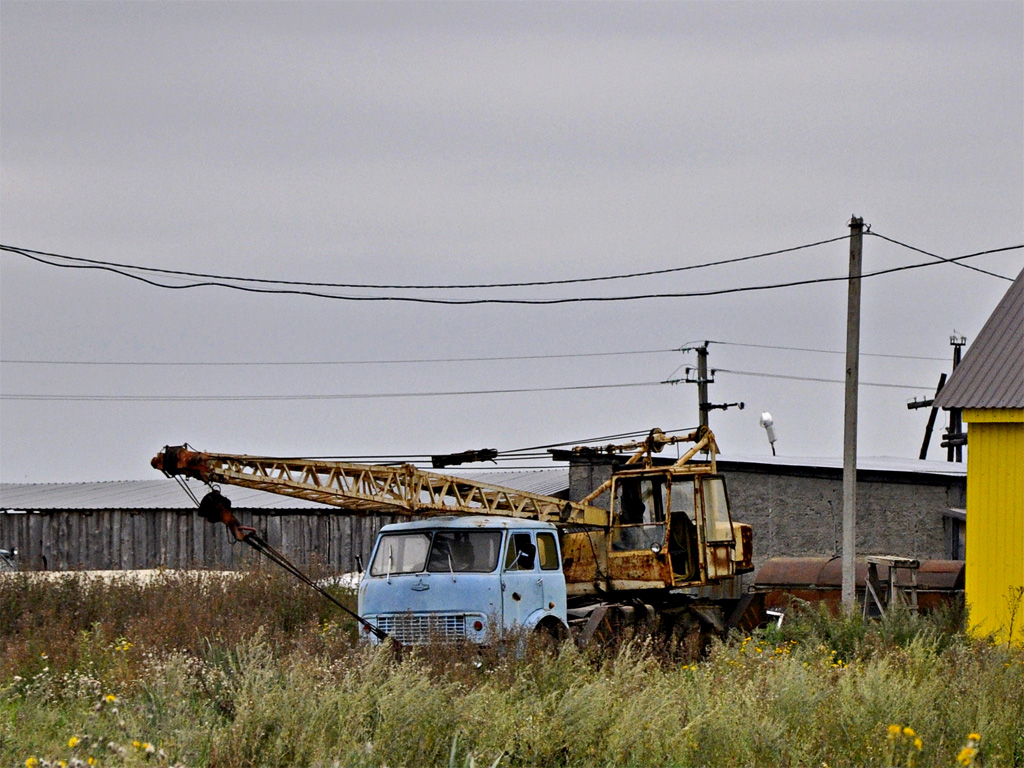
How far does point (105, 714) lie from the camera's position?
9320mm

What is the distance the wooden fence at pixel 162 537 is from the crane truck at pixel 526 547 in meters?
15.7

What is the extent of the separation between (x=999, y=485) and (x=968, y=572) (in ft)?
4.37

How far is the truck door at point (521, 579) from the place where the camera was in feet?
57.6

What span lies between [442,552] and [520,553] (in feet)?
3.62

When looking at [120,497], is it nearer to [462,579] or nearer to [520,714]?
[462,579]

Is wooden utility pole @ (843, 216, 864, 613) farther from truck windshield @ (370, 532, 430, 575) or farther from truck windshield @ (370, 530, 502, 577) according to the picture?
truck windshield @ (370, 532, 430, 575)

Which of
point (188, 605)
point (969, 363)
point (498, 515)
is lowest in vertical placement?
point (188, 605)

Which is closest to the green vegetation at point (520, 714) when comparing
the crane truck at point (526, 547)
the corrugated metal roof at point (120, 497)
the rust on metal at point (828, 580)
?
the crane truck at point (526, 547)

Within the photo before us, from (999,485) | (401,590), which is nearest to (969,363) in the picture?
(999,485)

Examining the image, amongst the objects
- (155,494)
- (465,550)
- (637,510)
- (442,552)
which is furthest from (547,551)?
(155,494)

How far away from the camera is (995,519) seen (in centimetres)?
1789

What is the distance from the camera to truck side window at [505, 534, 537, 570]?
17875mm

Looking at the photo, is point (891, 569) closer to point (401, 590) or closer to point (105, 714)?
point (401, 590)

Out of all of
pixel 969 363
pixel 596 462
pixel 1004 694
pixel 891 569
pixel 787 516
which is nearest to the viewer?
pixel 1004 694
